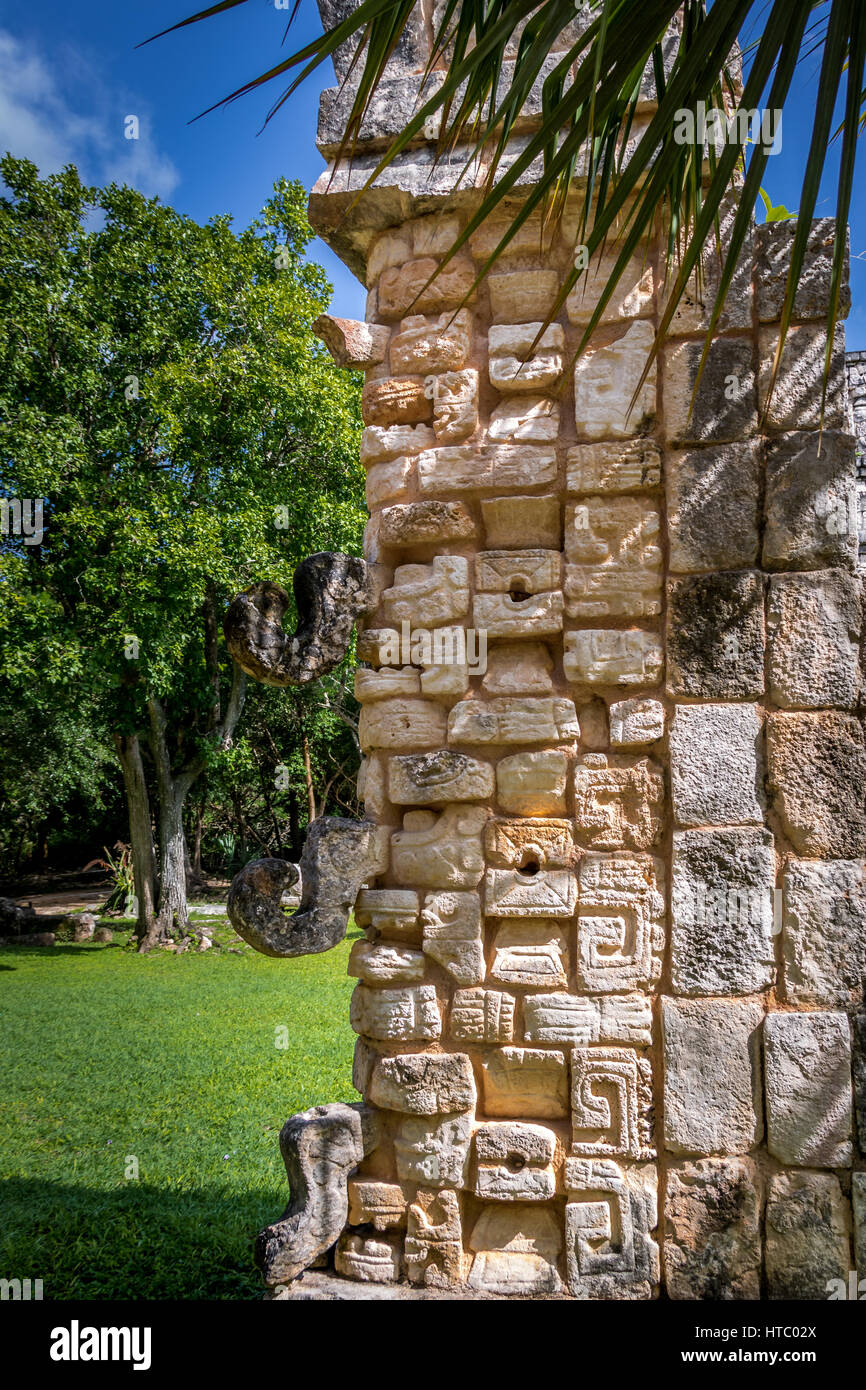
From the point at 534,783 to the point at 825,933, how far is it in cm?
85

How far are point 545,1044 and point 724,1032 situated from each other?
47cm

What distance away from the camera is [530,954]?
8.29ft

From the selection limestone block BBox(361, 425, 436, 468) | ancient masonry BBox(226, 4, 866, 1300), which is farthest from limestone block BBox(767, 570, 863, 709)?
limestone block BBox(361, 425, 436, 468)

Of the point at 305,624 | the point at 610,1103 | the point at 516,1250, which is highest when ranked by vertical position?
the point at 305,624

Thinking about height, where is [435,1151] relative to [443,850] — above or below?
below

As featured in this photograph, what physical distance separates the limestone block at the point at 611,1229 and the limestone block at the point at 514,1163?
2.7 inches

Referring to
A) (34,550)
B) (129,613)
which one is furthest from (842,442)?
(34,550)

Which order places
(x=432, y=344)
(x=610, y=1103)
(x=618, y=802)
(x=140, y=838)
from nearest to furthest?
(x=610, y=1103) → (x=618, y=802) → (x=432, y=344) → (x=140, y=838)

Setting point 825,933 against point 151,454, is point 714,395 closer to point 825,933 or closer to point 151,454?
point 825,933

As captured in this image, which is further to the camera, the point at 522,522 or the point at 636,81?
the point at 522,522

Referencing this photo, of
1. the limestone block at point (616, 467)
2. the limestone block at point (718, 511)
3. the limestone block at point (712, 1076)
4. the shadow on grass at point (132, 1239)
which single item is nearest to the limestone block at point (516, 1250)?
the limestone block at point (712, 1076)

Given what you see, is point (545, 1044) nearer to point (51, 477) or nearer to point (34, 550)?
point (51, 477)

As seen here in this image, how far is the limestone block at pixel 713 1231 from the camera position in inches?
91.8

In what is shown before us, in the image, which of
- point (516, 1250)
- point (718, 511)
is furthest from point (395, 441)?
point (516, 1250)
